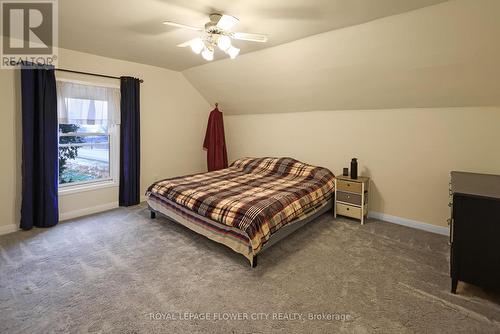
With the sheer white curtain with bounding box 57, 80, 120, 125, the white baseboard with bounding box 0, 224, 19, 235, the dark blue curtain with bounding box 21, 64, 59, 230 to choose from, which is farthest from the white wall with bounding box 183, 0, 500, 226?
the white baseboard with bounding box 0, 224, 19, 235

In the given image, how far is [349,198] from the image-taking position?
138 inches

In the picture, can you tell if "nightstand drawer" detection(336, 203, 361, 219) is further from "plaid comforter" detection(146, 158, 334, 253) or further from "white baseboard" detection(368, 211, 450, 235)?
"white baseboard" detection(368, 211, 450, 235)

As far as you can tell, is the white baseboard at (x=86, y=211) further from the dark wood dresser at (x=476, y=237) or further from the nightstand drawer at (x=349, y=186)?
the dark wood dresser at (x=476, y=237)

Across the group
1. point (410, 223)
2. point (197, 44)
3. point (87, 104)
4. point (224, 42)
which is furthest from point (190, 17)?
point (410, 223)

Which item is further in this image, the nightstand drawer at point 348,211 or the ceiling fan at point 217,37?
the nightstand drawer at point 348,211

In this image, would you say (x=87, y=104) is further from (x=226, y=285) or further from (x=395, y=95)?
(x=395, y=95)

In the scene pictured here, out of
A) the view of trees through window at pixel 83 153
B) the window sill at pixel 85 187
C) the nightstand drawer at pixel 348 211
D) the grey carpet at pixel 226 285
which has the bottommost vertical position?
the grey carpet at pixel 226 285

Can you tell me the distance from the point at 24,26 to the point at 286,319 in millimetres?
3713

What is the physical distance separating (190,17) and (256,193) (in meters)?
1.95

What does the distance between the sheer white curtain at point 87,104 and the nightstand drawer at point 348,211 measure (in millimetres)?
3507

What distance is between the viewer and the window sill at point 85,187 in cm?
357

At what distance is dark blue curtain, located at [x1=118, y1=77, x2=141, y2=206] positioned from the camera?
13.0 ft

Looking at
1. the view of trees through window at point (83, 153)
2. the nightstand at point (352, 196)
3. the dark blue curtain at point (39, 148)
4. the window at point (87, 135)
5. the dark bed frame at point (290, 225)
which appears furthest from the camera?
the view of trees through window at point (83, 153)

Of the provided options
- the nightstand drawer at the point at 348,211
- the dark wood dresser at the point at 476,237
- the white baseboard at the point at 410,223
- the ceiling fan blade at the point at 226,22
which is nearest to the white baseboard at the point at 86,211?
the ceiling fan blade at the point at 226,22
